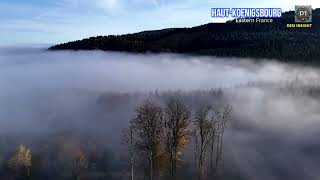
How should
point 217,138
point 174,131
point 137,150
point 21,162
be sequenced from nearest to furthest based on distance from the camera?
point 174,131
point 137,150
point 217,138
point 21,162

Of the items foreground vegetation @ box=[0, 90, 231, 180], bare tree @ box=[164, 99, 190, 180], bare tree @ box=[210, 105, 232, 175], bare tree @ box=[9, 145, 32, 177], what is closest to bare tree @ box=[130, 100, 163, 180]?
foreground vegetation @ box=[0, 90, 231, 180]

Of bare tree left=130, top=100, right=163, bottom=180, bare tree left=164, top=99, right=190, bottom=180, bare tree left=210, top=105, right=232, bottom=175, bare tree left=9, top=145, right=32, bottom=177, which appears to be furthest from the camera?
bare tree left=9, top=145, right=32, bottom=177

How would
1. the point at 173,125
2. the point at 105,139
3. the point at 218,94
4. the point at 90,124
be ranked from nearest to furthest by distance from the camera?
1. the point at 173,125
2. the point at 105,139
3. the point at 90,124
4. the point at 218,94

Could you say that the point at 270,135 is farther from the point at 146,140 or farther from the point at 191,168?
the point at 146,140

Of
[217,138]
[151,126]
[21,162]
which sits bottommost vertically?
[21,162]

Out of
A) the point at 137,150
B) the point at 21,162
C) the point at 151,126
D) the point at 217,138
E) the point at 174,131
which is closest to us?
the point at 174,131

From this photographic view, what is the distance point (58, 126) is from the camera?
150250 millimetres

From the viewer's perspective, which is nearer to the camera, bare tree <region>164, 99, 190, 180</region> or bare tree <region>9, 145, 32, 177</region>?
bare tree <region>164, 99, 190, 180</region>

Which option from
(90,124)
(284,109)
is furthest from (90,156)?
(284,109)

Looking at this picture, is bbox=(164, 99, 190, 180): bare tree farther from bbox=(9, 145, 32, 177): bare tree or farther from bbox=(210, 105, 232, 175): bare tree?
bbox=(9, 145, 32, 177): bare tree

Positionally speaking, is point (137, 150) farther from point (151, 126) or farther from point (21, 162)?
point (21, 162)

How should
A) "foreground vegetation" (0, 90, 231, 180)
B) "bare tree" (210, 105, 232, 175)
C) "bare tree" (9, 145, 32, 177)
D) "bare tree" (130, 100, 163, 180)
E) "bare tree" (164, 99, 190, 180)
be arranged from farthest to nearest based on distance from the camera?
"bare tree" (9, 145, 32, 177), "bare tree" (210, 105, 232, 175), "foreground vegetation" (0, 90, 231, 180), "bare tree" (130, 100, 163, 180), "bare tree" (164, 99, 190, 180)

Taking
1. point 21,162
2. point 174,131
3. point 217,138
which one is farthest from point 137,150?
point 21,162

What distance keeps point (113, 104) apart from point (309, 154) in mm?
A: 101483
